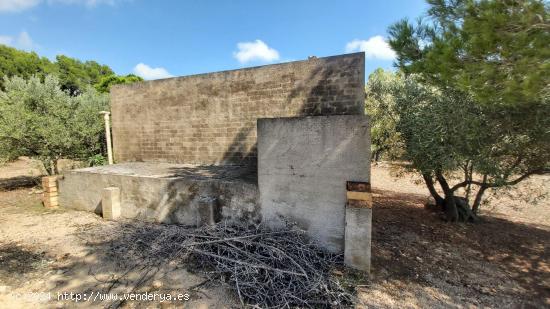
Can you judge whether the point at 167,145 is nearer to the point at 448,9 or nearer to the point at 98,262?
the point at 98,262

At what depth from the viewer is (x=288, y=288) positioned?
9.98 feet

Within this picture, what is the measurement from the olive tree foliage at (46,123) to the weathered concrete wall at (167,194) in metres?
2.95

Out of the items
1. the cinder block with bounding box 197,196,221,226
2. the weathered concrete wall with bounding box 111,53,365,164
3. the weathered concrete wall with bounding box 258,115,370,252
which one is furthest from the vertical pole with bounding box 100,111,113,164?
the weathered concrete wall with bounding box 258,115,370,252

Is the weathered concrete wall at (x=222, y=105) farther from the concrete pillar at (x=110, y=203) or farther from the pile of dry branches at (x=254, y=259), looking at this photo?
the pile of dry branches at (x=254, y=259)

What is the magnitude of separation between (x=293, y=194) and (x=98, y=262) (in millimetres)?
3456

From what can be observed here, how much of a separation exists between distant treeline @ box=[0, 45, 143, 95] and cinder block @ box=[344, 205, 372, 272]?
2083 cm

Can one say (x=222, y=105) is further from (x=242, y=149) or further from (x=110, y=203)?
(x=110, y=203)

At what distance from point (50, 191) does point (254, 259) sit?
7112mm

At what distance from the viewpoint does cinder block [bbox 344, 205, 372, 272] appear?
352cm

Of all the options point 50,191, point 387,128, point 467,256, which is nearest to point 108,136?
point 50,191

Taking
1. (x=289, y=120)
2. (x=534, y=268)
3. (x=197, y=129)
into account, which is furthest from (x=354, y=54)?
(x=534, y=268)

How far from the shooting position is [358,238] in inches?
141

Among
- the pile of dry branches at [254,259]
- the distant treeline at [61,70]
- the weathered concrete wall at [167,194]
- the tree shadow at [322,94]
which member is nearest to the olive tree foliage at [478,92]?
the tree shadow at [322,94]

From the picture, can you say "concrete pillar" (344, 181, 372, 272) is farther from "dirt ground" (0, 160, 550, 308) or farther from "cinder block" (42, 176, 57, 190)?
"cinder block" (42, 176, 57, 190)
